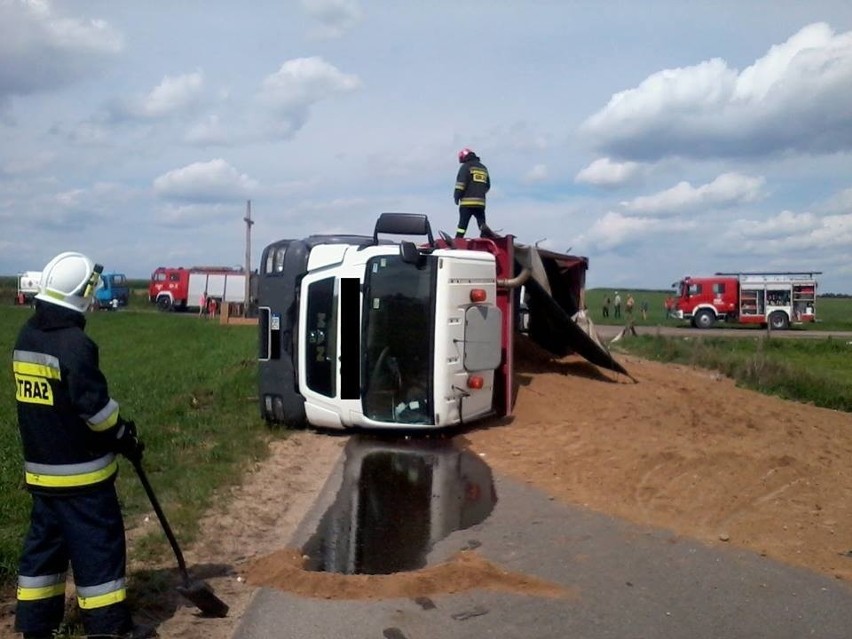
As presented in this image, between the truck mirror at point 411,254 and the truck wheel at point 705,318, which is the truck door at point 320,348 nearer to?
Result: the truck mirror at point 411,254

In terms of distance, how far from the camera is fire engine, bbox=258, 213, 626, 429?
11.4 metres

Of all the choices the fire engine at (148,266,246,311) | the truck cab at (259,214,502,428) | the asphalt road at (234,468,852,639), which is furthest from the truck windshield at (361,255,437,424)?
the fire engine at (148,266,246,311)

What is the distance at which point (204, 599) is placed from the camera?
5.56m

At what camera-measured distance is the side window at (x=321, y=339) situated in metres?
11.9

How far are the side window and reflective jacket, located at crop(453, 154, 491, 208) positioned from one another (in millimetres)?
3251

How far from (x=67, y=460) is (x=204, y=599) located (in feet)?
3.88

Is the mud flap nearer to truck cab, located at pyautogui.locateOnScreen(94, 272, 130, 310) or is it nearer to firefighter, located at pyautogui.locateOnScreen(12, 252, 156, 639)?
firefighter, located at pyautogui.locateOnScreen(12, 252, 156, 639)

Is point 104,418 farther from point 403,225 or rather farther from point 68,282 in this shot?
point 403,225

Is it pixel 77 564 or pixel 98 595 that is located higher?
pixel 77 564

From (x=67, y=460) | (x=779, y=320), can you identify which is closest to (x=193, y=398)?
(x=67, y=460)

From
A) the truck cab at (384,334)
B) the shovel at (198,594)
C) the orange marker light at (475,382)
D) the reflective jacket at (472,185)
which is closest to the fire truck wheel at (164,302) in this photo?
the reflective jacket at (472,185)

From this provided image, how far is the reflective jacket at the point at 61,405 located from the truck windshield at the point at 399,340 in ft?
21.3

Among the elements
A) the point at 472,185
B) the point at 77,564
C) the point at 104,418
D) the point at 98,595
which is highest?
the point at 472,185

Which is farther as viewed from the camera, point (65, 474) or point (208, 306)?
point (208, 306)
